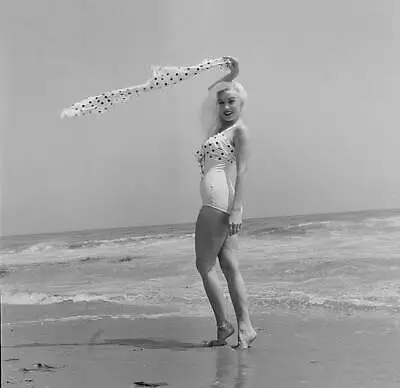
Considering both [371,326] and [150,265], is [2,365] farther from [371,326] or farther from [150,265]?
[150,265]

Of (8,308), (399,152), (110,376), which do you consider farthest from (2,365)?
(399,152)

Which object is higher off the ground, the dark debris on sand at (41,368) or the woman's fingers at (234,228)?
the woman's fingers at (234,228)

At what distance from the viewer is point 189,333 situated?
1.81 metres

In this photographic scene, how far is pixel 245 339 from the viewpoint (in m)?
1.58

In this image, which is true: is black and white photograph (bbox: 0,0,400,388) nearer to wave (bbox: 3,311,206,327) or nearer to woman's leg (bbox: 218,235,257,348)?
wave (bbox: 3,311,206,327)

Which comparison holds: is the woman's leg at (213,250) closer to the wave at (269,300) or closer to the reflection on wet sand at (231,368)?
the reflection on wet sand at (231,368)

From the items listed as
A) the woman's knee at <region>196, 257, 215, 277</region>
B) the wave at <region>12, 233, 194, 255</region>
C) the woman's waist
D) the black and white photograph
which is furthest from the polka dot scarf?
the wave at <region>12, 233, 194, 255</region>

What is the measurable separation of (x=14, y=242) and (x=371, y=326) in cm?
170

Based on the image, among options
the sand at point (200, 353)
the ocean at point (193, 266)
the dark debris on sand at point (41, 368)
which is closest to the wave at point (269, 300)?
the ocean at point (193, 266)

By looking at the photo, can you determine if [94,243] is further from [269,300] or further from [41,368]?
[41,368]

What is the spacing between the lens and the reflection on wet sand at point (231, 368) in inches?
50.1

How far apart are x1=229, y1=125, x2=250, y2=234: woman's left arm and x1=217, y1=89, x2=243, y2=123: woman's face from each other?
51 millimetres

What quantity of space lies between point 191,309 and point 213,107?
0.85m

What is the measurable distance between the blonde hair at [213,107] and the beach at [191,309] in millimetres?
615
